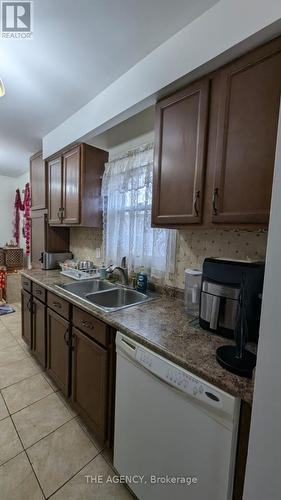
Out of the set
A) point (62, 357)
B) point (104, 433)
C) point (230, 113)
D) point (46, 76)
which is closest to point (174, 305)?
point (104, 433)

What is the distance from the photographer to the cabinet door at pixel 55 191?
2443 millimetres

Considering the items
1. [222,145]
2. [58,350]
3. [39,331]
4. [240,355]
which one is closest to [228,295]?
[240,355]

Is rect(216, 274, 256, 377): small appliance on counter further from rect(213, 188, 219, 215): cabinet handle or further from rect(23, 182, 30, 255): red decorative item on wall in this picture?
rect(23, 182, 30, 255): red decorative item on wall

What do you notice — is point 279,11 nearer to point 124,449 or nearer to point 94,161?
point 94,161

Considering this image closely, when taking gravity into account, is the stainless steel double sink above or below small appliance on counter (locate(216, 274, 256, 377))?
below

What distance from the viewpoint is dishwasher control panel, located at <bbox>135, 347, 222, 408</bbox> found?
769 mm

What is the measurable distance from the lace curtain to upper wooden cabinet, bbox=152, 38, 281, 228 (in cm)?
43

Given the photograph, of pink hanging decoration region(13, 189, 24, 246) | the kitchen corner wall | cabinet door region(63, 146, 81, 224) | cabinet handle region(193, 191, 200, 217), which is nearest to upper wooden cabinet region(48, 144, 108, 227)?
cabinet door region(63, 146, 81, 224)

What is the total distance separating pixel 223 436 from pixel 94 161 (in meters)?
2.26

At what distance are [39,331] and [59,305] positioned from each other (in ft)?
1.99

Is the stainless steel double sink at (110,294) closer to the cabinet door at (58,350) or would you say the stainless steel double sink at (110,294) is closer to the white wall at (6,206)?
the cabinet door at (58,350)

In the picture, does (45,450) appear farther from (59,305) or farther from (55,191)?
(55,191)

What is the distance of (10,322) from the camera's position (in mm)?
3186

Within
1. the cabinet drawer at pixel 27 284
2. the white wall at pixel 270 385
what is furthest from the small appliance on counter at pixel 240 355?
the cabinet drawer at pixel 27 284
